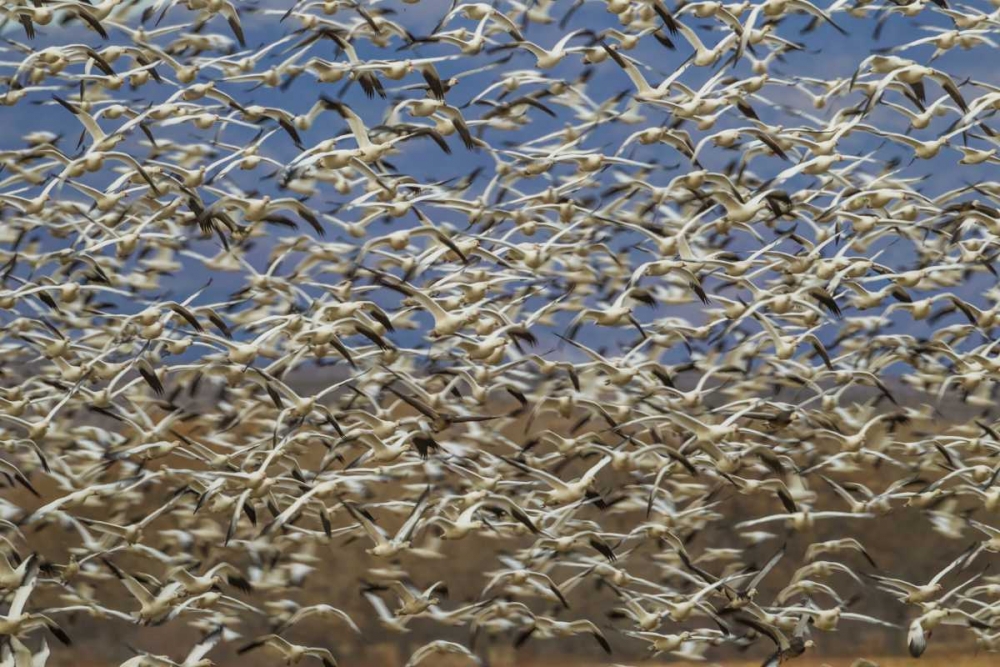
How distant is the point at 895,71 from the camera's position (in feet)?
47.8

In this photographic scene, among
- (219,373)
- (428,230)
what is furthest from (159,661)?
(428,230)

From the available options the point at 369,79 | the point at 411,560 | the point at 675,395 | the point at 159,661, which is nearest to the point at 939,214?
the point at 675,395

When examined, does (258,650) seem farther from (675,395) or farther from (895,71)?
(895,71)

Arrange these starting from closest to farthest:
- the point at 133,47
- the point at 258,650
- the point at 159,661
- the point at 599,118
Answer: the point at 159,661 → the point at 133,47 → the point at 599,118 → the point at 258,650

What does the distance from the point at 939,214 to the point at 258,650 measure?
32.2ft

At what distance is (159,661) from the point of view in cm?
1398

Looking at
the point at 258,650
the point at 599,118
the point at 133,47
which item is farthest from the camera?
the point at 258,650

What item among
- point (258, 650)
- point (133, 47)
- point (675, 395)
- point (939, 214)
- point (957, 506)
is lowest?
point (258, 650)

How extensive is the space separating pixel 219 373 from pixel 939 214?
8.03 metres

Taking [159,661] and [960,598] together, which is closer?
[159,661]

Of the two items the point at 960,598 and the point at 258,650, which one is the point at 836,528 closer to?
the point at 960,598

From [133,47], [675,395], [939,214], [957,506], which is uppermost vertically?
[133,47]

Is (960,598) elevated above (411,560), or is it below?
above

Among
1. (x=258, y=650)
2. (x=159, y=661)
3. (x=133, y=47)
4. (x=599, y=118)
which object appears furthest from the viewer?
(x=258, y=650)
